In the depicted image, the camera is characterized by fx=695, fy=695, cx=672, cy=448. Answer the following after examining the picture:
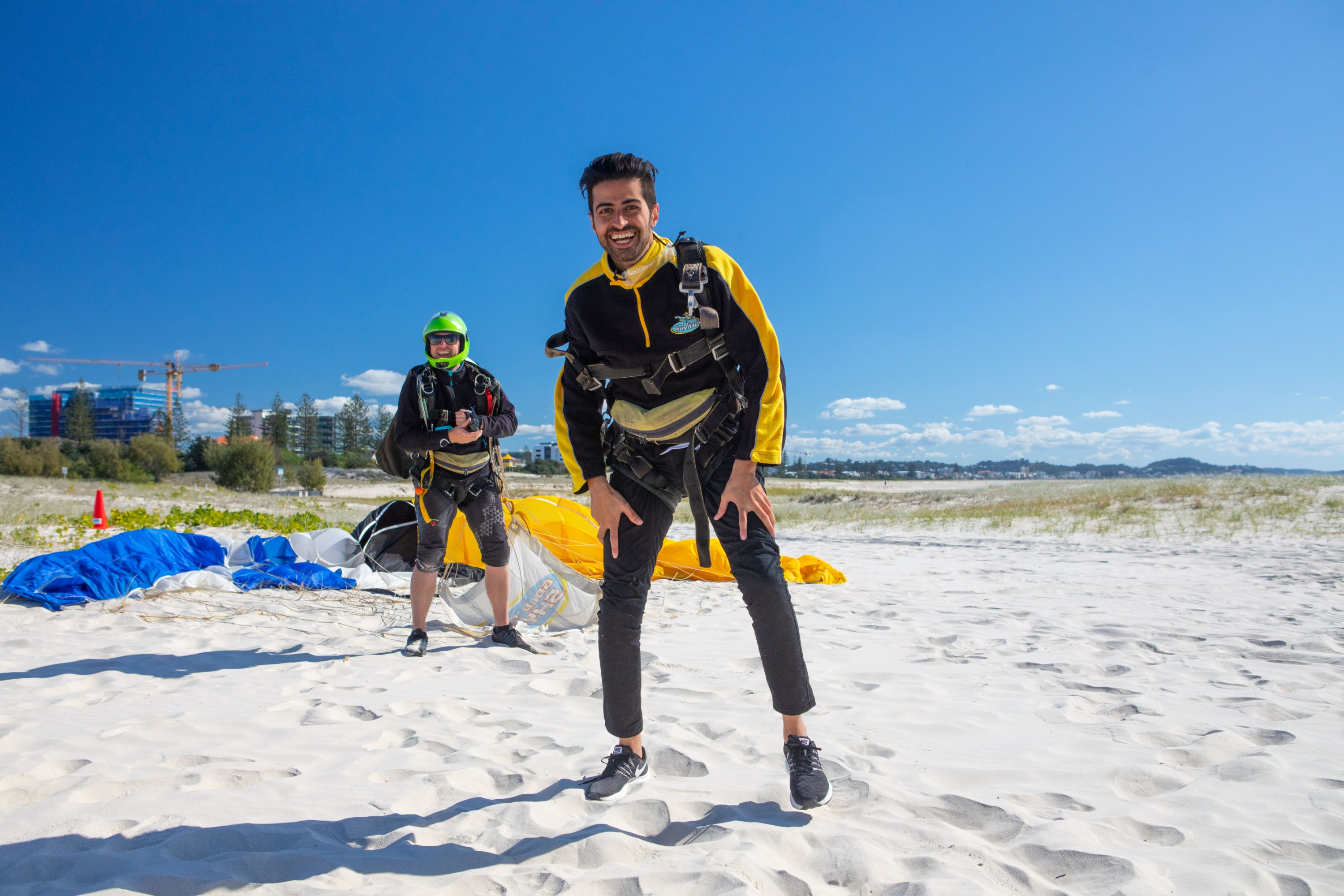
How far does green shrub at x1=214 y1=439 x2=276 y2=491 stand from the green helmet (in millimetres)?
31822

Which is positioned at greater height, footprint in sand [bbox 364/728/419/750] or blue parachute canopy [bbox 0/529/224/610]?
blue parachute canopy [bbox 0/529/224/610]

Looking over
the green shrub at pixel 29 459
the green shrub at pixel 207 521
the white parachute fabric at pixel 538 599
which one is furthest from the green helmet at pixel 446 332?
the green shrub at pixel 29 459

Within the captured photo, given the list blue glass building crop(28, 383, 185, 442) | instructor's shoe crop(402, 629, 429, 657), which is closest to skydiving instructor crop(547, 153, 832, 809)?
instructor's shoe crop(402, 629, 429, 657)

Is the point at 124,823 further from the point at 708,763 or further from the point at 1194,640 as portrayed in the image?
the point at 1194,640

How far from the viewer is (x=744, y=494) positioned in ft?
7.04

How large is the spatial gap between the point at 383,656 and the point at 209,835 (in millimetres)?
2192

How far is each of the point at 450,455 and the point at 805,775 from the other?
9.66ft

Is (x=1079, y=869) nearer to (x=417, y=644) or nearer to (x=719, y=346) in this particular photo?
(x=719, y=346)

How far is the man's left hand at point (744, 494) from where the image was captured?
2146mm

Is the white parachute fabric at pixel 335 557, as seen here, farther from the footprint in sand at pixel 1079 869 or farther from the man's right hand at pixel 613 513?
the footprint in sand at pixel 1079 869

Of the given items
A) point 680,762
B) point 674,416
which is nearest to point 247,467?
point 680,762

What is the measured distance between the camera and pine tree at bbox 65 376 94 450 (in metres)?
60.8

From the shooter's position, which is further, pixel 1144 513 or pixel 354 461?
pixel 354 461

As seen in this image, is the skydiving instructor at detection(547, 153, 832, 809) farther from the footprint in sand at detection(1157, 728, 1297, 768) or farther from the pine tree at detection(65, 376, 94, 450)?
the pine tree at detection(65, 376, 94, 450)
